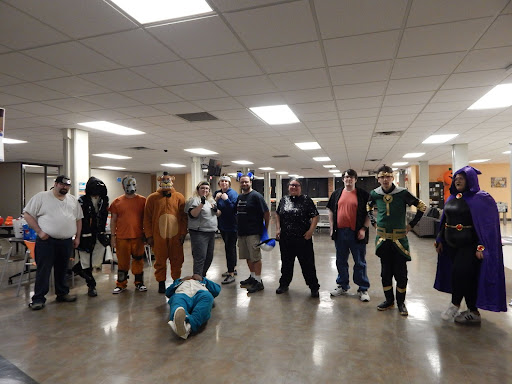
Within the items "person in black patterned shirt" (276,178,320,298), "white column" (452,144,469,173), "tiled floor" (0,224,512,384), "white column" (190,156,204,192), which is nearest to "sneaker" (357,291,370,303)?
"tiled floor" (0,224,512,384)

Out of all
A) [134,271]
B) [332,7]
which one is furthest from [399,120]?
[134,271]

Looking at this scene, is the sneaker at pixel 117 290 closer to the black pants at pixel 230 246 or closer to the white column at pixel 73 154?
the black pants at pixel 230 246

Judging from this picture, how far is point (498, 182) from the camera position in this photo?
15438mm

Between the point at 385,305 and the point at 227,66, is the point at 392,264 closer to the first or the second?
the point at 385,305

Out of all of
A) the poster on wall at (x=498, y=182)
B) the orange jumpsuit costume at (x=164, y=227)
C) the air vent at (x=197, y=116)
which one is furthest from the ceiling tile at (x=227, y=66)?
the poster on wall at (x=498, y=182)

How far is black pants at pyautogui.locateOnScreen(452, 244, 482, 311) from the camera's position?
3105mm

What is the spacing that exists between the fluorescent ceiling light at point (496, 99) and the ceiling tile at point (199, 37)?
3.46 m

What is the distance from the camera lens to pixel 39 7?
218cm

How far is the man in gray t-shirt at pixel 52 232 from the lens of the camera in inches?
146

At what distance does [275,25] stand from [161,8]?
82 cm

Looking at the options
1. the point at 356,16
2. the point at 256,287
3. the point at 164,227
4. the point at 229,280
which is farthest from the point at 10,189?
the point at 356,16

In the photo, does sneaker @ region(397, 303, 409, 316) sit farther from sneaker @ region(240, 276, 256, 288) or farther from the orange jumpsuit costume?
the orange jumpsuit costume

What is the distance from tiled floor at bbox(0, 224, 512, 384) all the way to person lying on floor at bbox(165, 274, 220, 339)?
13 centimetres

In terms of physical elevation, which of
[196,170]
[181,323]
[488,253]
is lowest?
[181,323]
